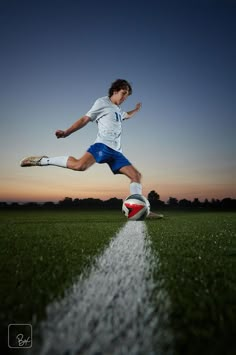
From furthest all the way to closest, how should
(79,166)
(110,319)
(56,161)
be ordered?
(56,161) → (79,166) → (110,319)

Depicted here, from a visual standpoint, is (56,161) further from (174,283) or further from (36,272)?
(174,283)

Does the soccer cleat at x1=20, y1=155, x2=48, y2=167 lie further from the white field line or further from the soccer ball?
the white field line

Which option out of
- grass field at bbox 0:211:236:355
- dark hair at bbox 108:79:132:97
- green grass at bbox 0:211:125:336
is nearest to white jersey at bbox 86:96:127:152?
dark hair at bbox 108:79:132:97

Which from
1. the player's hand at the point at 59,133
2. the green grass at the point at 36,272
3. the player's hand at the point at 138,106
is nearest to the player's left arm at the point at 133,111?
the player's hand at the point at 138,106

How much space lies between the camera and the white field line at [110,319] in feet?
4.50

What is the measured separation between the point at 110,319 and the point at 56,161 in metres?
6.74

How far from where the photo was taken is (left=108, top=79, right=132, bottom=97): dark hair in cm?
923

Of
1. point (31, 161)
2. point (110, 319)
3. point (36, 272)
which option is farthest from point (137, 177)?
point (110, 319)

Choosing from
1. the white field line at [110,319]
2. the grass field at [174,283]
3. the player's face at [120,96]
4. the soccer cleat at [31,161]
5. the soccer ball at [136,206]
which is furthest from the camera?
the player's face at [120,96]

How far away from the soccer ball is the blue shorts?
1073mm

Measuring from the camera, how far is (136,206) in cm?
738

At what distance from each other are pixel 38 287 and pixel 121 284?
59 centimetres

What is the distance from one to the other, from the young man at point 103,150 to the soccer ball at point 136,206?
1.54 ft

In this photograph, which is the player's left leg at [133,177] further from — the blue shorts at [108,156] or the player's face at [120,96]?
the player's face at [120,96]
